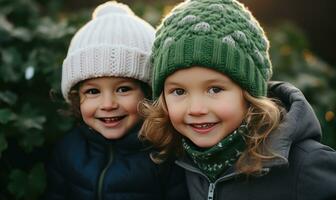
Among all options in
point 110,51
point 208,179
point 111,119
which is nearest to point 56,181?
point 111,119

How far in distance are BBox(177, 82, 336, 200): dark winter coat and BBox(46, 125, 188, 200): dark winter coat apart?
13.7 inches

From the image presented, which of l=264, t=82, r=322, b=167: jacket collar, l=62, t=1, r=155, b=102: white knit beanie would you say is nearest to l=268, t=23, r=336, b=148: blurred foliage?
l=264, t=82, r=322, b=167: jacket collar

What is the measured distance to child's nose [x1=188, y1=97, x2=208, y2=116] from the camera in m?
2.48

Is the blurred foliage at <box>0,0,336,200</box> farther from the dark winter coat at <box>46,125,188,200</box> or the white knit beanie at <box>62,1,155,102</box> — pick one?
the white knit beanie at <box>62,1,155,102</box>

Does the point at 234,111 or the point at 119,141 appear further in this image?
the point at 119,141

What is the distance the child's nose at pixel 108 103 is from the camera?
111 inches

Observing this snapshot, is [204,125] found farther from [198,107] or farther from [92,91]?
[92,91]

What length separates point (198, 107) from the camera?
2.48 metres

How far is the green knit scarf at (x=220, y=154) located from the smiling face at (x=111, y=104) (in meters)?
0.40

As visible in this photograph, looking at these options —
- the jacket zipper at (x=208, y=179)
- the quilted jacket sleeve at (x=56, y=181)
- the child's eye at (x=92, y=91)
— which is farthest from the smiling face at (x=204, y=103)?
the quilted jacket sleeve at (x=56, y=181)

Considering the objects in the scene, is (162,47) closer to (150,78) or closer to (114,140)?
(150,78)

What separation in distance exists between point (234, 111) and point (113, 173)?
0.75 m

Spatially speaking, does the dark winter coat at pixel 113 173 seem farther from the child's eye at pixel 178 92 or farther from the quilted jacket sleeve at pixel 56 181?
the child's eye at pixel 178 92

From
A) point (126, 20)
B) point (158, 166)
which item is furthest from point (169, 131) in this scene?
point (126, 20)
